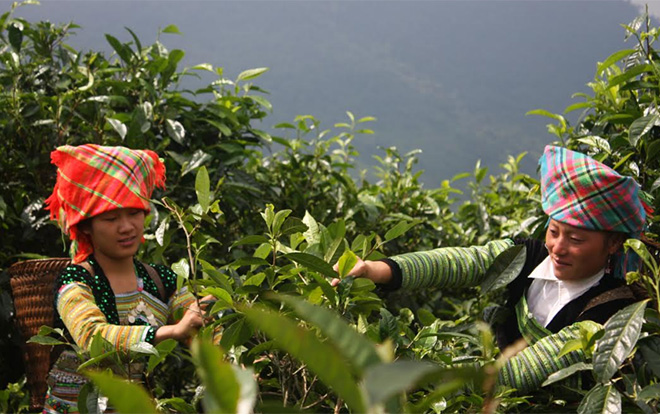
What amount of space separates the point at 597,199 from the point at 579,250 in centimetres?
11

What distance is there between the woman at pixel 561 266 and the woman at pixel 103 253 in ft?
1.96

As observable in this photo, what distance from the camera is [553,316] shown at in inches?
55.7

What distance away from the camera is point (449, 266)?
1.51 meters

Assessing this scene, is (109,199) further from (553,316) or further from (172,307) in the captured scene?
(553,316)

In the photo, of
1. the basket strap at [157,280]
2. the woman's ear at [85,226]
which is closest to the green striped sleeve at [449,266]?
the basket strap at [157,280]

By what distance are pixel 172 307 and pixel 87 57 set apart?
45.3 inches

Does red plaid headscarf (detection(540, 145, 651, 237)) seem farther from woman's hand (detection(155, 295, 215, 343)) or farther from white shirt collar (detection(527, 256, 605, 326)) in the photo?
woman's hand (detection(155, 295, 215, 343))

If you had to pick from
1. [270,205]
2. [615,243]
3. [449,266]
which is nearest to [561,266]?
[615,243]

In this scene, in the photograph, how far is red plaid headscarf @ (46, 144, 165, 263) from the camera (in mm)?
1667

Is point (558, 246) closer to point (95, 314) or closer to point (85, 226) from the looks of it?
point (95, 314)

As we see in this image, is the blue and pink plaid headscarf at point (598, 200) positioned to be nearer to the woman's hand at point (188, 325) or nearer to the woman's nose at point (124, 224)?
the woman's hand at point (188, 325)

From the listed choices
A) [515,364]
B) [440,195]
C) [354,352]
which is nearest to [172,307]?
[515,364]

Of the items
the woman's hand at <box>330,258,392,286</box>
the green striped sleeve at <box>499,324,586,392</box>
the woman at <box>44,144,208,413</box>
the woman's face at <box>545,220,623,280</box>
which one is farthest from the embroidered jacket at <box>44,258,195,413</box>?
the woman's face at <box>545,220,623,280</box>

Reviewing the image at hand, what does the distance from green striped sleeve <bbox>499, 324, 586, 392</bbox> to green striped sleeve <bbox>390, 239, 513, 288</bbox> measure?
0.28 m
